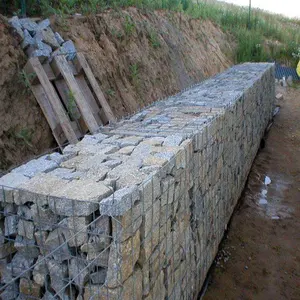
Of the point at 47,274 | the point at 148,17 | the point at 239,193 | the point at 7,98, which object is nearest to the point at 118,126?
the point at 7,98

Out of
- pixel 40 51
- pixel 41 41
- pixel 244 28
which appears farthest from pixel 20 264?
pixel 244 28

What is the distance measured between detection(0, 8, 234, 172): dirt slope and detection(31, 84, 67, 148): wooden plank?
97mm

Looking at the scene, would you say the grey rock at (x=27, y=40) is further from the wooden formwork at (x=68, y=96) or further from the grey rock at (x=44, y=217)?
the grey rock at (x=44, y=217)

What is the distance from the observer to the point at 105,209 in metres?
2.78

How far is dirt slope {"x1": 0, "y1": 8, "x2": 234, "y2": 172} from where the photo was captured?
5148 mm

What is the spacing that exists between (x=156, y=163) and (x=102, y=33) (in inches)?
176

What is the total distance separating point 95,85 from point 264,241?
3.80 metres

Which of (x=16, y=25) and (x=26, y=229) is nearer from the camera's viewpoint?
(x=26, y=229)

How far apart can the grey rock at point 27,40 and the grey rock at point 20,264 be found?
3.24 m

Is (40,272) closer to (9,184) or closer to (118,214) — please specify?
(9,184)

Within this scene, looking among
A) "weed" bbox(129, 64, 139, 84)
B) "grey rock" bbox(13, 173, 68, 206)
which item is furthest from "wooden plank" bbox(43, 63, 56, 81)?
"grey rock" bbox(13, 173, 68, 206)

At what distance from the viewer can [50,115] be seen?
534cm

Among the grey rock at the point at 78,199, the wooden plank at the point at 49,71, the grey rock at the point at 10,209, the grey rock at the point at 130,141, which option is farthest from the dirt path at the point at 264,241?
the wooden plank at the point at 49,71

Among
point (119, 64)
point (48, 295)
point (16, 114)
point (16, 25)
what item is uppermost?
point (16, 25)
